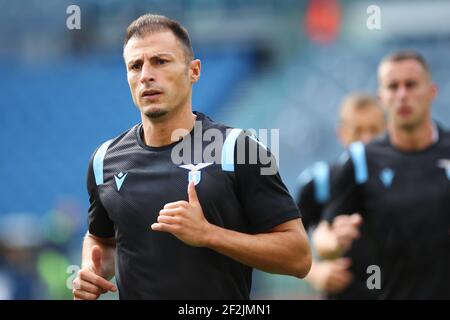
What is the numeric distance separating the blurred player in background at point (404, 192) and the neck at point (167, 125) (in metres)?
1.86

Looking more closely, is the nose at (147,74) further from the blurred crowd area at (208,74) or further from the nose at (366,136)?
the blurred crowd area at (208,74)

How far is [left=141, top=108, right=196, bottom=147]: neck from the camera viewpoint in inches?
179

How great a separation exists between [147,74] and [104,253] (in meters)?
0.98

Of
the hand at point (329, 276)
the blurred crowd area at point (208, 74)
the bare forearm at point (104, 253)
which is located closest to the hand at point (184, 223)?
the bare forearm at point (104, 253)

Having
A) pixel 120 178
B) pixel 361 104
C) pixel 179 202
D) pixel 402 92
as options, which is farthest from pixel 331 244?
pixel 179 202

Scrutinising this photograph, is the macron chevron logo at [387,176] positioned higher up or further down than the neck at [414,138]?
further down

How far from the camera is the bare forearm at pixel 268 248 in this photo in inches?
162

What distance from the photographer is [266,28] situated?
22.6 metres

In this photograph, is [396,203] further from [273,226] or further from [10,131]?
[10,131]

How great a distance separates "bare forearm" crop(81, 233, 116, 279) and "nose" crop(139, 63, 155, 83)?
899 mm

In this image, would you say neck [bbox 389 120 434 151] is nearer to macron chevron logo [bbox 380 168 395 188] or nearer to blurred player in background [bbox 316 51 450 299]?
blurred player in background [bbox 316 51 450 299]

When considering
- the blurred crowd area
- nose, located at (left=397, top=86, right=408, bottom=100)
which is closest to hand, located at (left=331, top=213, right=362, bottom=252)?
nose, located at (left=397, top=86, right=408, bottom=100)

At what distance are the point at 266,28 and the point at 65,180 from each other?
5.93 meters
